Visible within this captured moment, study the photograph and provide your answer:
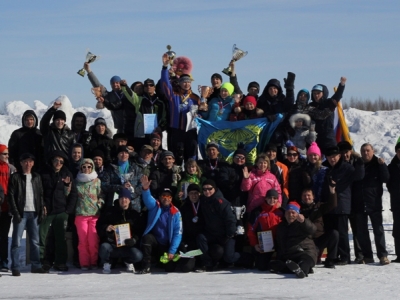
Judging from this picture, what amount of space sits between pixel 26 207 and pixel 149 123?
276 cm

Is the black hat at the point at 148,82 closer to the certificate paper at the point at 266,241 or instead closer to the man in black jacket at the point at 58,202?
the man in black jacket at the point at 58,202

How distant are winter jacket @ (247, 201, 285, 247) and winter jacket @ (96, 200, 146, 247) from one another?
5.16 feet

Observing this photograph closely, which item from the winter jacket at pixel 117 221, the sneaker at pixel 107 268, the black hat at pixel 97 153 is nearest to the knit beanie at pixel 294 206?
the winter jacket at pixel 117 221

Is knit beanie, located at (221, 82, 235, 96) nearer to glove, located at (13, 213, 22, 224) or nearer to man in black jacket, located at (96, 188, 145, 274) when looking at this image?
man in black jacket, located at (96, 188, 145, 274)

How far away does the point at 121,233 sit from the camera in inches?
520

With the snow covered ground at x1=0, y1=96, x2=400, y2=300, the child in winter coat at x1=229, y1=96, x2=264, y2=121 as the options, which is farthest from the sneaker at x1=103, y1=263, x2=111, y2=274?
the child in winter coat at x1=229, y1=96, x2=264, y2=121

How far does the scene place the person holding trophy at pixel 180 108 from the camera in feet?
49.0

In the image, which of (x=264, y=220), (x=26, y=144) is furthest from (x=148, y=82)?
(x=264, y=220)

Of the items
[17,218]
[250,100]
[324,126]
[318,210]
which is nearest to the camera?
[17,218]

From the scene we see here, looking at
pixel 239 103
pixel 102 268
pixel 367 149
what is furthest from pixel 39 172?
pixel 367 149

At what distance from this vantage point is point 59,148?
560 inches

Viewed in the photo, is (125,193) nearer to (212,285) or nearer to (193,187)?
(193,187)

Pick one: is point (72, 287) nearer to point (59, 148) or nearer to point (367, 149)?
point (59, 148)

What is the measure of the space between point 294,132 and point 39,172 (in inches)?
160
